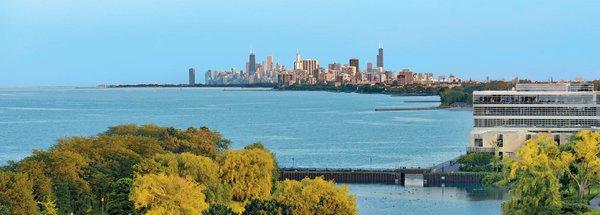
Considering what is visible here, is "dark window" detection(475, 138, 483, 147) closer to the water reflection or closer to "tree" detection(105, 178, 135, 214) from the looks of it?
the water reflection

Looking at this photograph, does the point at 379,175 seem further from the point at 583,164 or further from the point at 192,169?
the point at 192,169

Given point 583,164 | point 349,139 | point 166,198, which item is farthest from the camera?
point 349,139

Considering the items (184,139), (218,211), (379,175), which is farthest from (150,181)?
(379,175)

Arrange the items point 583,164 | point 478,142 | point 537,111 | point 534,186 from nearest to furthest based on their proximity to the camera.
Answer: point 534,186
point 583,164
point 478,142
point 537,111

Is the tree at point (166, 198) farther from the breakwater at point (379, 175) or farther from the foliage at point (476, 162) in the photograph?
the foliage at point (476, 162)

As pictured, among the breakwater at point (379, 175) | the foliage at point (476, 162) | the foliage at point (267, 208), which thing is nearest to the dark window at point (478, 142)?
the foliage at point (476, 162)

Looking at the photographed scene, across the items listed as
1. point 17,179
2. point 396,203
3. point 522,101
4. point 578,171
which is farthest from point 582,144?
point 522,101
